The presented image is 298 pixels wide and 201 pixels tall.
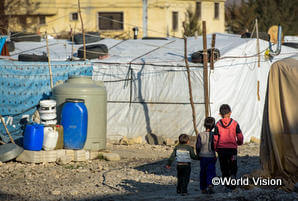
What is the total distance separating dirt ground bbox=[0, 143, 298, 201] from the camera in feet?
23.6

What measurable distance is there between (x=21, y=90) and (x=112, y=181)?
4.89 metres

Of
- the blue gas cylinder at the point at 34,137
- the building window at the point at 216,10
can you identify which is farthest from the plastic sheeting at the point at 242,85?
the building window at the point at 216,10

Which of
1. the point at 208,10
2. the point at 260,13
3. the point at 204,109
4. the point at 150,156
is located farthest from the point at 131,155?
the point at 260,13

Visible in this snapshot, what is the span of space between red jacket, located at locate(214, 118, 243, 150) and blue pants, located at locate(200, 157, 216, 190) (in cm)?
22

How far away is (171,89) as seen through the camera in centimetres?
1327

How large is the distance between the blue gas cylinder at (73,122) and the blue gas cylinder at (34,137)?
0.53 metres

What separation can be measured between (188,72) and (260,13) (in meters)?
27.5

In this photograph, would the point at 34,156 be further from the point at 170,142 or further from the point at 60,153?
the point at 170,142

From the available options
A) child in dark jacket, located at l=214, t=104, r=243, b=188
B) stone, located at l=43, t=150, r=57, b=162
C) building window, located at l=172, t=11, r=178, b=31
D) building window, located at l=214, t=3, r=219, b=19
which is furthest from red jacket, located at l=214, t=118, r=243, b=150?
building window, located at l=214, t=3, r=219, b=19

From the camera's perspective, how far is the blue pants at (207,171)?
23.3 feet

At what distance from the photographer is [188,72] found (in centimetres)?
1244

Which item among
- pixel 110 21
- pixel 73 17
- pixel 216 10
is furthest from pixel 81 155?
pixel 216 10

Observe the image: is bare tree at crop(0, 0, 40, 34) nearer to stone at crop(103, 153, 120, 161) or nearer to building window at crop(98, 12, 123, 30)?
building window at crop(98, 12, 123, 30)

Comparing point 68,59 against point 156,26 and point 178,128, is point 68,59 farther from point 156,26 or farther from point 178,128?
point 156,26
